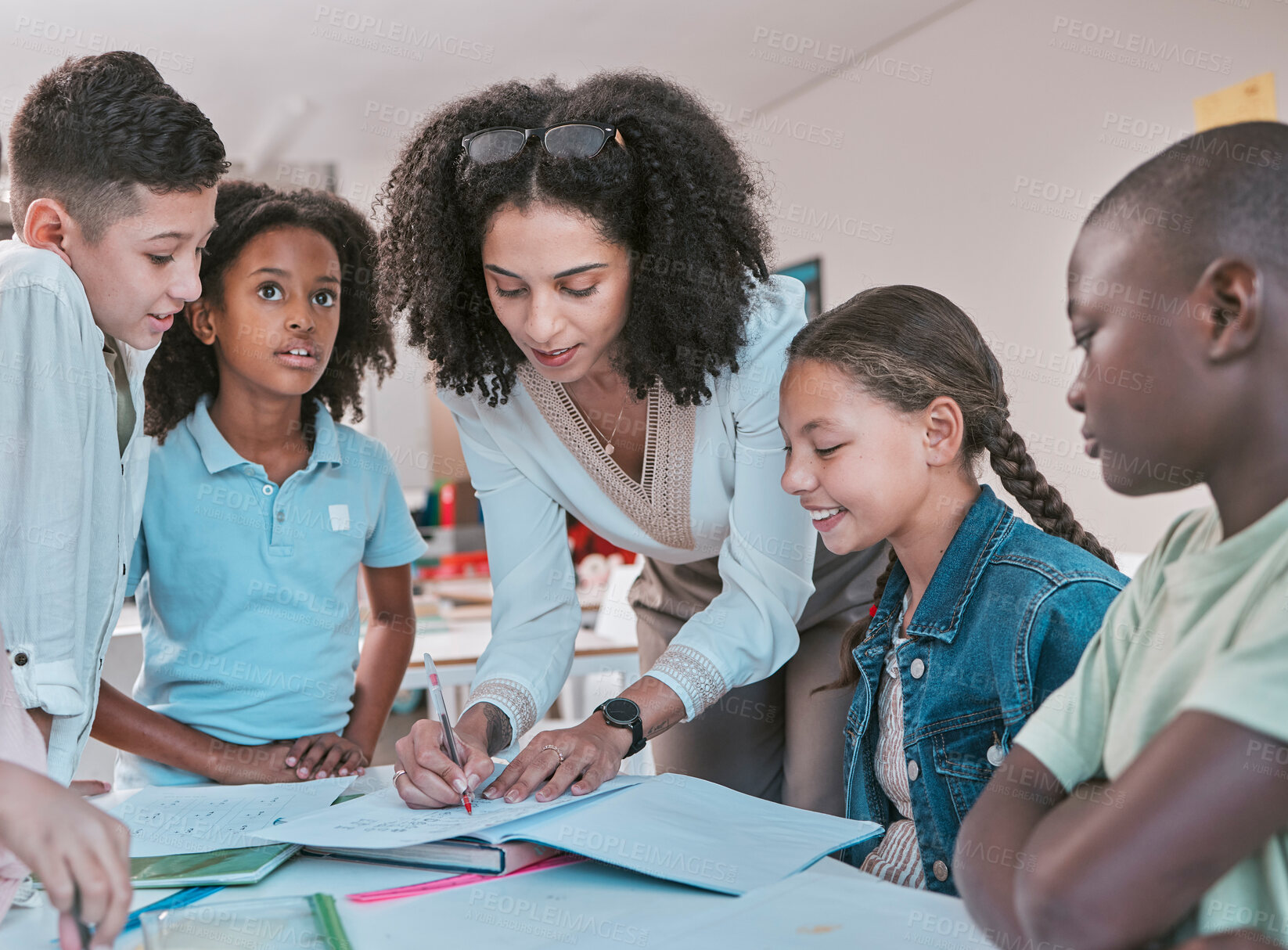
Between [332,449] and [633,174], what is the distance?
26.7 inches

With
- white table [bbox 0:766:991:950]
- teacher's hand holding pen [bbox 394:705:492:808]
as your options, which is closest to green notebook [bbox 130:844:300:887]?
white table [bbox 0:766:991:950]

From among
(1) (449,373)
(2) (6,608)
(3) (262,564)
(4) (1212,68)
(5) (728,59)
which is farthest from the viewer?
(5) (728,59)

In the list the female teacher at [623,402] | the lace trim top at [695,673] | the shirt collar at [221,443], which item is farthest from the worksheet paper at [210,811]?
the shirt collar at [221,443]

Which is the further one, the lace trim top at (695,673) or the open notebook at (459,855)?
the lace trim top at (695,673)

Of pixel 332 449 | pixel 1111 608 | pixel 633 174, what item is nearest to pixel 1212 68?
pixel 633 174

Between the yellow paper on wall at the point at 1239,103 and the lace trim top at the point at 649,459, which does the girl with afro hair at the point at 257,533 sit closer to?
the lace trim top at the point at 649,459

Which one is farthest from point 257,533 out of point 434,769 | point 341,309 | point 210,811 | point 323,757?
point 434,769

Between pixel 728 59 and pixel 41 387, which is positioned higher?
pixel 728 59

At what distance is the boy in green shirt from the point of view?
48 centimetres

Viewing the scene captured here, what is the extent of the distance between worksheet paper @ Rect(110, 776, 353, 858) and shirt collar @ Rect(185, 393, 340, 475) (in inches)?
19.9

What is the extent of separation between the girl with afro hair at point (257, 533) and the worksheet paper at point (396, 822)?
463 mm

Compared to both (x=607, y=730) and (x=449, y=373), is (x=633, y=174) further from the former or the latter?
(x=607, y=730)

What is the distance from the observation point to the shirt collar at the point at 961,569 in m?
1.09

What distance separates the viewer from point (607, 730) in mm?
1137
